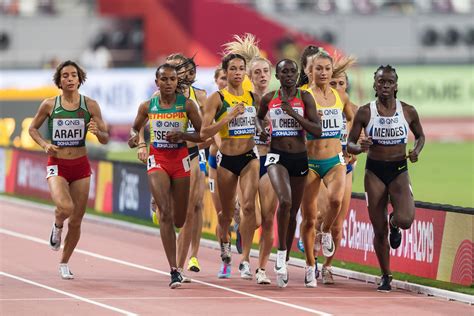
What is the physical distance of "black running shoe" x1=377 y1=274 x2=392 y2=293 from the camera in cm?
1522

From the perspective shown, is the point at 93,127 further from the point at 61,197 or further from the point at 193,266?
the point at 193,266

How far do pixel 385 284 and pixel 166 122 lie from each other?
9.96ft

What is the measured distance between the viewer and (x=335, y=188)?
15.6m

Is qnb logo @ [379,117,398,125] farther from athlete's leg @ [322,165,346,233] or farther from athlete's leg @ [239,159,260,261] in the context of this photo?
athlete's leg @ [239,159,260,261]

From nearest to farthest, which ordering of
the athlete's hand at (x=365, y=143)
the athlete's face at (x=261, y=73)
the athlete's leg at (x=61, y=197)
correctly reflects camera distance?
the athlete's hand at (x=365, y=143)
the athlete's leg at (x=61, y=197)
the athlete's face at (x=261, y=73)

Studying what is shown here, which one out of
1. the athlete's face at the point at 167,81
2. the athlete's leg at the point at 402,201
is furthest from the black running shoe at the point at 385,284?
the athlete's face at the point at 167,81

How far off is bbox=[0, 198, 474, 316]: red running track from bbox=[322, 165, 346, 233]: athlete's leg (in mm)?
862

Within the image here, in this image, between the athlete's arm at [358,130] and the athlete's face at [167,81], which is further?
the athlete's face at [167,81]

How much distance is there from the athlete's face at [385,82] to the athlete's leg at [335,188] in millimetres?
1096

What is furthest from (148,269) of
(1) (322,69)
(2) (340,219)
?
(1) (322,69)

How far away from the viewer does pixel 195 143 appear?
16234 millimetres

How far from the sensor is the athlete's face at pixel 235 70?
15625 mm

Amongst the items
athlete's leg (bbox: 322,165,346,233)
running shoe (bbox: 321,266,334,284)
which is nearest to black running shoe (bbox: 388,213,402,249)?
athlete's leg (bbox: 322,165,346,233)

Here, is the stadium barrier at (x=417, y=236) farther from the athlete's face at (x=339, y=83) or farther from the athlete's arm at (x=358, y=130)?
the athlete's face at (x=339, y=83)
